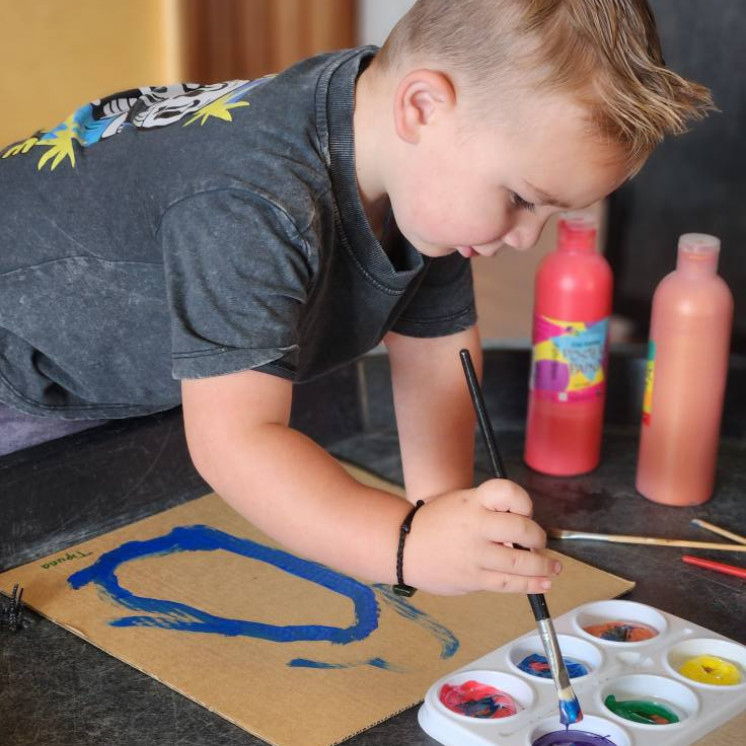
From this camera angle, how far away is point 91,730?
78cm

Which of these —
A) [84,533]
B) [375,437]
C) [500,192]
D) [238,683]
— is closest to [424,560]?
[238,683]

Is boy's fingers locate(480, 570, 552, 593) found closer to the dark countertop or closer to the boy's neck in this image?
the dark countertop

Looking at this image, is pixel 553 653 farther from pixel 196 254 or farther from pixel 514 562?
pixel 196 254

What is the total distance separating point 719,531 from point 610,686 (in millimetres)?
289

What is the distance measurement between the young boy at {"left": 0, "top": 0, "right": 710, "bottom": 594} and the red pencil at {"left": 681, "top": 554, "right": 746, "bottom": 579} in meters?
0.28

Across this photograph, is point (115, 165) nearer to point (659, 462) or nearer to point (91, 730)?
point (91, 730)

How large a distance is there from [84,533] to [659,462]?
0.53m

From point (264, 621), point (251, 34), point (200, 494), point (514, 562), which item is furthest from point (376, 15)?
point (514, 562)

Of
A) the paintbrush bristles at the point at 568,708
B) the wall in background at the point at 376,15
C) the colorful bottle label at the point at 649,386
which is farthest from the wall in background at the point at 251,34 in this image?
the paintbrush bristles at the point at 568,708

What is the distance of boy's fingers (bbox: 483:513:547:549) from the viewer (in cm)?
76

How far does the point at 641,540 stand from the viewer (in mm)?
1044

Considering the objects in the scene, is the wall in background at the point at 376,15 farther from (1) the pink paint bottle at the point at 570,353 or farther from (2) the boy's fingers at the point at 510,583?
(2) the boy's fingers at the point at 510,583

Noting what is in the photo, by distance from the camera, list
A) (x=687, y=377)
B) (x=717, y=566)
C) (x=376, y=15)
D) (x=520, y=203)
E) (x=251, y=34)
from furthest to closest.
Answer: (x=376, y=15)
(x=251, y=34)
(x=687, y=377)
(x=717, y=566)
(x=520, y=203)

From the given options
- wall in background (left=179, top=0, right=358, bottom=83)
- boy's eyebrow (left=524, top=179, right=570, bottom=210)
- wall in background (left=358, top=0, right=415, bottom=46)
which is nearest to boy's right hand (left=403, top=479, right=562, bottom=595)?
boy's eyebrow (left=524, top=179, right=570, bottom=210)
